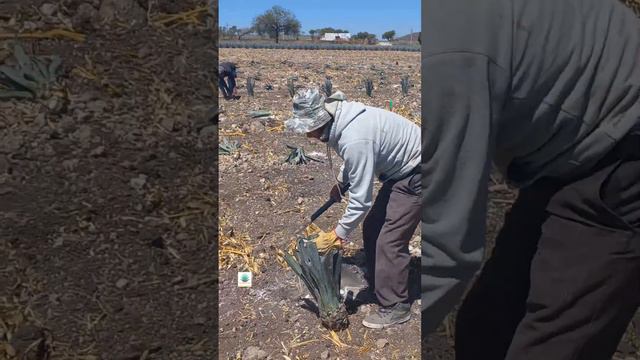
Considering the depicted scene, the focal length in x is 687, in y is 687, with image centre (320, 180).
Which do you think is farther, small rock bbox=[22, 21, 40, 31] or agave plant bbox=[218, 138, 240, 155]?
agave plant bbox=[218, 138, 240, 155]

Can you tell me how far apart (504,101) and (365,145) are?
4.74 feet

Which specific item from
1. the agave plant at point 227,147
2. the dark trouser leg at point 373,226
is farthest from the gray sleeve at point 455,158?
the agave plant at point 227,147

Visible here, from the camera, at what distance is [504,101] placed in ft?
4.15

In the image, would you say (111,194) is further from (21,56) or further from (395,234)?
(395,234)

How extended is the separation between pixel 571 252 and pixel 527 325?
0.19m

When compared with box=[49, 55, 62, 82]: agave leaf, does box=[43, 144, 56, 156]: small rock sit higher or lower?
lower

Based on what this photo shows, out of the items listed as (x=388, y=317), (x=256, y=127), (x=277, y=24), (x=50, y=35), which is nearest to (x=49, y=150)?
(x=50, y=35)

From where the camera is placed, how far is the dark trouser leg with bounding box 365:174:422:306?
9.49 ft

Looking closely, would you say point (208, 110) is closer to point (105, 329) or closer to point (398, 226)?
point (105, 329)

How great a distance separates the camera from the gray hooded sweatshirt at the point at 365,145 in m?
2.71

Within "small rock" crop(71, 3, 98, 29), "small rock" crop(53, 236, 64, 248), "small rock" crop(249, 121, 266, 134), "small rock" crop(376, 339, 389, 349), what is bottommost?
"small rock" crop(376, 339, 389, 349)

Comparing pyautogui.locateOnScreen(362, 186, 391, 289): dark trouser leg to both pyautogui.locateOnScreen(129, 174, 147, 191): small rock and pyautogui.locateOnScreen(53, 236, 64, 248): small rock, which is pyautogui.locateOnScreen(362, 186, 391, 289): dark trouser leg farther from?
pyautogui.locateOnScreen(53, 236, 64, 248): small rock

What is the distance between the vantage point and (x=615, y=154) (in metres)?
1.41

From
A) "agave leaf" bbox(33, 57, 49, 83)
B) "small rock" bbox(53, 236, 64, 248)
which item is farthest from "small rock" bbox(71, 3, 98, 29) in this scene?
"small rock" bbox(53, 236, 64, 248)
